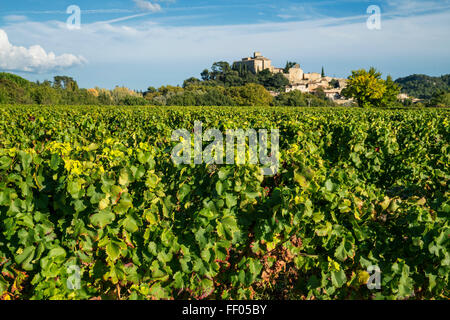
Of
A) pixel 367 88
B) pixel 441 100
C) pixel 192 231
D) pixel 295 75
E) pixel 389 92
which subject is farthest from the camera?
pixel 295 75

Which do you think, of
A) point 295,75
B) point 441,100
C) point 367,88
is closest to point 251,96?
point 367,88

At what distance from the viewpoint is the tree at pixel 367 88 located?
52.2 metres

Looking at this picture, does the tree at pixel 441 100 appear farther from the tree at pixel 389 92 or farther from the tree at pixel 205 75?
the tree at pixel 205 75

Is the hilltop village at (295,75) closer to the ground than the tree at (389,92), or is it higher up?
higher up

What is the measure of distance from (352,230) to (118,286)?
2066mm

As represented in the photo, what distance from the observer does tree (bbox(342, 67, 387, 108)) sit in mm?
52219

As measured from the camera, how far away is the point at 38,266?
282 centimetres

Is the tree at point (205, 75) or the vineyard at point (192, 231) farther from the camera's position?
the tree at point (205, 75)

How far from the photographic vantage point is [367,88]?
52438 mm

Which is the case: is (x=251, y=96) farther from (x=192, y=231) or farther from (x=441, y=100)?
(x=192, y=231)

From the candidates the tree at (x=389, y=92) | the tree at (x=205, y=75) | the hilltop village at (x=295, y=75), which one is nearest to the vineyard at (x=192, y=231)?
the tree at (x=389, y=92)
